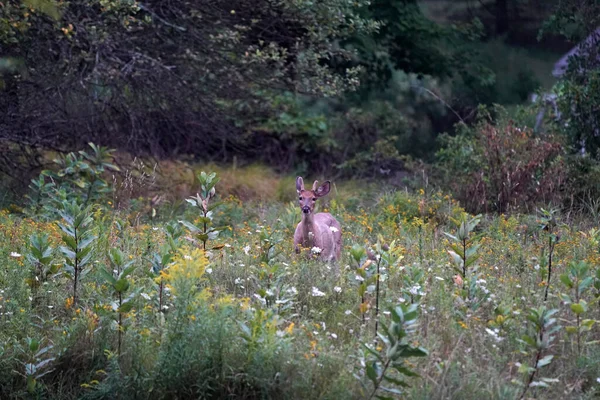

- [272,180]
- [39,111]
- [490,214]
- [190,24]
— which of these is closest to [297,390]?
[490,214]

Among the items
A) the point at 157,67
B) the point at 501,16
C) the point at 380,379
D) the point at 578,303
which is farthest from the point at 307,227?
the point at 501,16

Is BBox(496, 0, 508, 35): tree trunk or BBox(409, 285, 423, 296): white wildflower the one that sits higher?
BBox(496, 0, 508, 35): tree trunk

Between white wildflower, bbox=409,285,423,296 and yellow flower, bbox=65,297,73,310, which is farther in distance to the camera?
yellow flower, bbox=65,297,73,310

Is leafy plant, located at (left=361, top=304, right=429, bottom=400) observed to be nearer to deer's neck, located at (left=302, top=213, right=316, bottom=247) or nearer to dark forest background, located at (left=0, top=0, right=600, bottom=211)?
deer's neck, located at (left=302, top=213, right=316, bottom=247)

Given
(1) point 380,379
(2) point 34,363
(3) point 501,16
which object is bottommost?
(2) point 34,363

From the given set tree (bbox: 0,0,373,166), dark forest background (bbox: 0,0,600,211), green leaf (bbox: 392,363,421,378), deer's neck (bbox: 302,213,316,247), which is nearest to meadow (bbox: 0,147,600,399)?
green leaf (bbox: 392,363,421,378)

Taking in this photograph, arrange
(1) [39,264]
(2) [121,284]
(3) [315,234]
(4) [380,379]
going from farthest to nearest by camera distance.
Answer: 1. (3) [315,234]
2. (1) [39,264]
3. (2) [121,284]
4. (4) [380,379]

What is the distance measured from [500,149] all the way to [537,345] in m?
6.92

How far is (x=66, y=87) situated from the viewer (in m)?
12.1

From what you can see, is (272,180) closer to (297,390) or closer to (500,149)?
(500,149)

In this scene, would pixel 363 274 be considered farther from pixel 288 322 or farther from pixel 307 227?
pixel 307 227

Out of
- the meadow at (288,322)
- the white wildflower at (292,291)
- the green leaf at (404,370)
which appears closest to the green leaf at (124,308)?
the meadow at (288,322)

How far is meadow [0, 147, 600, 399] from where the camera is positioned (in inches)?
219

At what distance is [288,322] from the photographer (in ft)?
20.9
